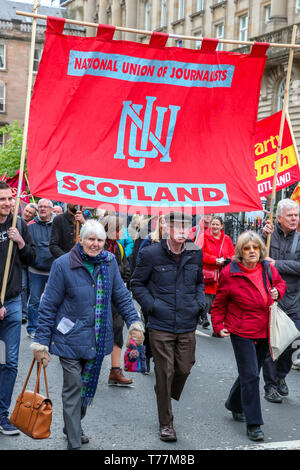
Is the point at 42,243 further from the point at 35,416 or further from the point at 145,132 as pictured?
the point at 35,416

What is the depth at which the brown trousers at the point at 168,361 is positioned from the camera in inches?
231

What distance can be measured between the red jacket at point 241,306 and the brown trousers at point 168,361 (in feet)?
1.00

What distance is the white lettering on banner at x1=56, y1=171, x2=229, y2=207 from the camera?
19.5 feet

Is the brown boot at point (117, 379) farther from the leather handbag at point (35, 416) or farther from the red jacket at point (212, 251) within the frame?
the red jacket at point (212, 251)

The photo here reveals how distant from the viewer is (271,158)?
10.7m

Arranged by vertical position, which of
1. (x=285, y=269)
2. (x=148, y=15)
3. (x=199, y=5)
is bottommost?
(x=285, y=269)

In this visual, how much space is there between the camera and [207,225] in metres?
11.3

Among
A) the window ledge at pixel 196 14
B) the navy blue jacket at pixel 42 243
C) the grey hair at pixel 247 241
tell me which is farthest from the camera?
the window ledge at pixel 196 14

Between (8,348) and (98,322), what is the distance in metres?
0.88

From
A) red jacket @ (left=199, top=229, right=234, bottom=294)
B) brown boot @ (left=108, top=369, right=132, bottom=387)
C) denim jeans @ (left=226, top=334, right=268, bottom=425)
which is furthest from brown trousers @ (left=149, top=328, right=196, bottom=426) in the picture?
red jacket @ (left=199, top=229, right=234, bottom=294)

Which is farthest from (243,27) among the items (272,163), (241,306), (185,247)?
(241,306)

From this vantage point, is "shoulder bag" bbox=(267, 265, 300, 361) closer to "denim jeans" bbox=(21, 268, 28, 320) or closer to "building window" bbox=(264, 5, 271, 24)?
"denim jeans" bbox=(21, 268, 28, 320)

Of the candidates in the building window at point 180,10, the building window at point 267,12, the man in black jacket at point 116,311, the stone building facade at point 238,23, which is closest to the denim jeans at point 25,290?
the man in black jacket at point 116,311
